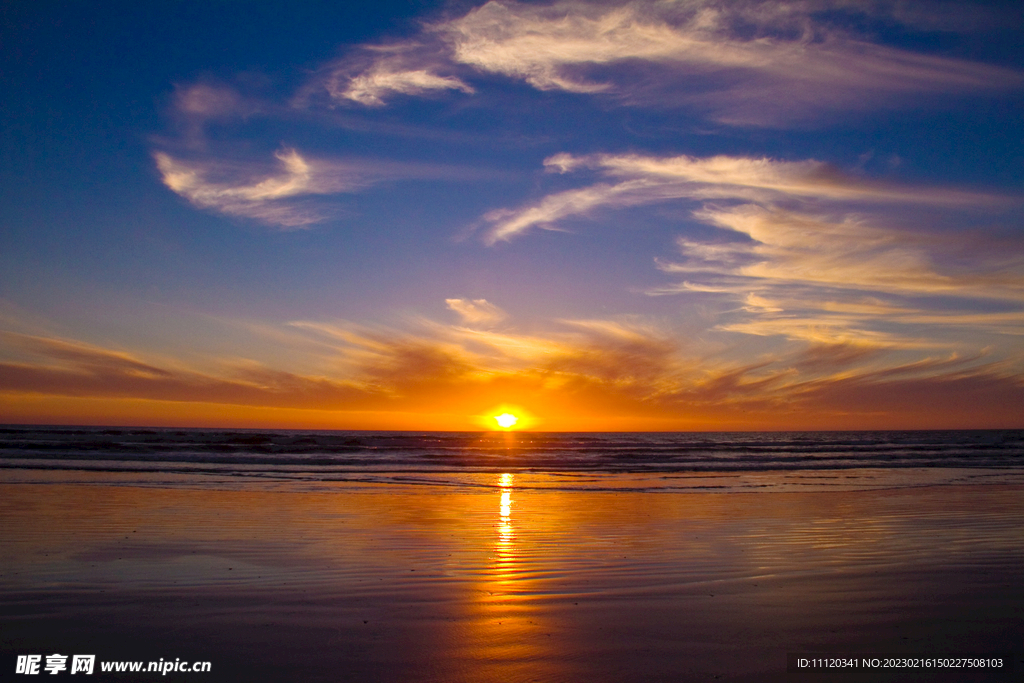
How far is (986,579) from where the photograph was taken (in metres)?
8.27

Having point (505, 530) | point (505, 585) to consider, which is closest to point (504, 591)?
point (505, 585)

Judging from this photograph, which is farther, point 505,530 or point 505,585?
point 505,530

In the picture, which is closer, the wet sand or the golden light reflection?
the wet sand

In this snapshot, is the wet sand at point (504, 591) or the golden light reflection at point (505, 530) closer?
the wet sand at point (504, 591)

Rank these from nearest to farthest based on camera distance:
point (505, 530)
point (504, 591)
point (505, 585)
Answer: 1. point (504, 591)
2. point (505, 585)
3. point (505, 530)

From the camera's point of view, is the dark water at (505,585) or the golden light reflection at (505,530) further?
the golden light reflection at (505,530)

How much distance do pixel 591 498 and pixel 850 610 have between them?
38.6 ft

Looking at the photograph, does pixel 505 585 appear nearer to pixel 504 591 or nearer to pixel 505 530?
pixel 504 591

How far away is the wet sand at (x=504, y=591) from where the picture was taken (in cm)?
551

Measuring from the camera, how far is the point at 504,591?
7.55m

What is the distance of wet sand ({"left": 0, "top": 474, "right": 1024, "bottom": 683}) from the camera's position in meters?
5.51

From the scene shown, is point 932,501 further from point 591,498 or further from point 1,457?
point 1,457

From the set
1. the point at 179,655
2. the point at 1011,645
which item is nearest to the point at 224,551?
the point at 179,655

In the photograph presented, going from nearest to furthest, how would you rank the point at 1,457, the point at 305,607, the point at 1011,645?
1. the point at 1011,645
2. the point at 305,607
3. the point at 1,457
